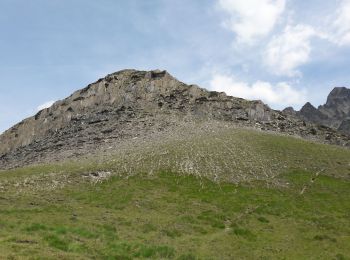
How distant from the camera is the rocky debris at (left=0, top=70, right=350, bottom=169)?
315ft

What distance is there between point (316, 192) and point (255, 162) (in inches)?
547

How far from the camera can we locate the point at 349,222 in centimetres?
5075

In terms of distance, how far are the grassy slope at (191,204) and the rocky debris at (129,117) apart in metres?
17.2

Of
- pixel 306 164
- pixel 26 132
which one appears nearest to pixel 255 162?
pixel 306 164

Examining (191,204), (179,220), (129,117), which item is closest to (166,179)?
(191,204)

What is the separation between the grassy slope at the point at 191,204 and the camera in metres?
34.0

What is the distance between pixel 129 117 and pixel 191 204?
52.1 m

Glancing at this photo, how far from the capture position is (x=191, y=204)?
5459 cm

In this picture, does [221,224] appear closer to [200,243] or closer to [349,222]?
[200,243]

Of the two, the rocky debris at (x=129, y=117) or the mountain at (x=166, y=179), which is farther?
the rocky debris at (x=129, y=117)

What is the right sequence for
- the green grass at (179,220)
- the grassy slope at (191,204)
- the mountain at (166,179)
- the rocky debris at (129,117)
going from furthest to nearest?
1. the rocky debris at (129,117)
2. the mountain at (166,179)
3. the grassy slope at (191,204)
4. the green grass at (179,220)

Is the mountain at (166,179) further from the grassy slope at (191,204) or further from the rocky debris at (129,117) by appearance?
the rocky debris at (129,117)

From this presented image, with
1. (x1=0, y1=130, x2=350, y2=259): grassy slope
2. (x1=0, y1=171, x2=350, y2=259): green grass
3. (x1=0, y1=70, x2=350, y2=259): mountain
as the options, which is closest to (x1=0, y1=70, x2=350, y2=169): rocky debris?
(x1=0, y1=70, x2=350, y2=259): mountain

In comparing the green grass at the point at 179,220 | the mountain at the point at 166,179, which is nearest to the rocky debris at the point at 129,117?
the mountain at the point at 166,179
